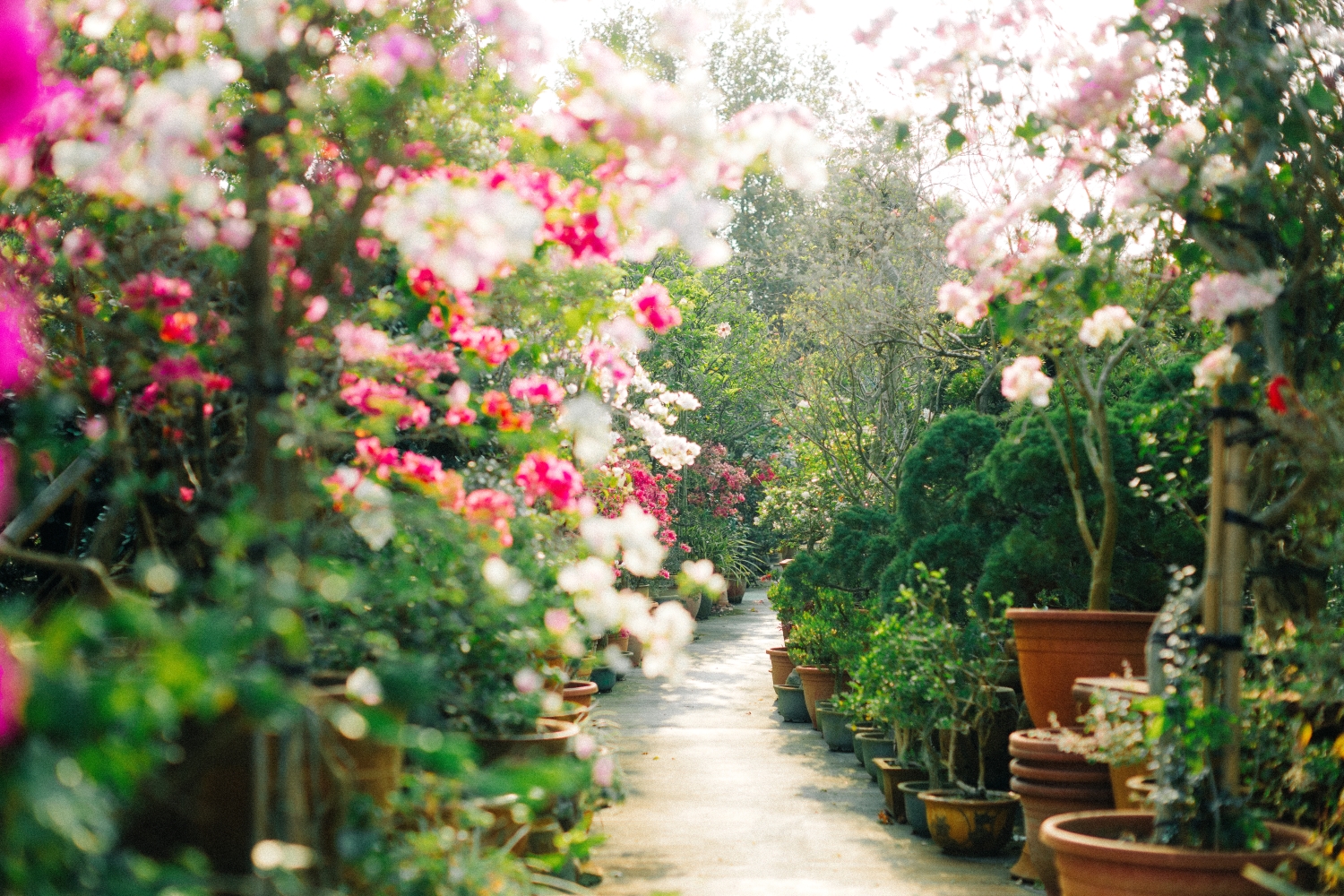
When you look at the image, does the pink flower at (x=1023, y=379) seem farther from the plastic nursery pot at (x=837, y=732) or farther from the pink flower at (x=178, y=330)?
the plastic nursery pot at (x=837, y=732)

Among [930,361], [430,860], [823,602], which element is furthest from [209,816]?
[930,361]

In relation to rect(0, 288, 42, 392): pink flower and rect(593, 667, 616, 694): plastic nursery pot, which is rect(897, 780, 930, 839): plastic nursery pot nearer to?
rect(0, 288, 42, 392): pink flower

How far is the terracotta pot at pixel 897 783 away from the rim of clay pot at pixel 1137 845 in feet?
7.95

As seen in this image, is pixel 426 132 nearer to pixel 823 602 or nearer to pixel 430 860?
pixel 430 860

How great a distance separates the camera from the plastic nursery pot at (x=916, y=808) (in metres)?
4.92

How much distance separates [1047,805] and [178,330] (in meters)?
3.20

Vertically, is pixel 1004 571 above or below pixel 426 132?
below

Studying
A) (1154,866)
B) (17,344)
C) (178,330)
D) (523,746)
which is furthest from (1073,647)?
(17,344)

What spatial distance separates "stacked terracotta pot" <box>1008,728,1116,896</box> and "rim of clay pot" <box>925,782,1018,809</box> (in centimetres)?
52

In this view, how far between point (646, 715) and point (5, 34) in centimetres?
749

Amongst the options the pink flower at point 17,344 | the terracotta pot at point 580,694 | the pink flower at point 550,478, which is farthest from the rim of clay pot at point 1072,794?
the pink flower at point 17,344

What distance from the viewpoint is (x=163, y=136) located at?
139 cm

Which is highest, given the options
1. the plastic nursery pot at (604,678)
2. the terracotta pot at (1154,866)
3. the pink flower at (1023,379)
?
the pink flower at (1023,379)

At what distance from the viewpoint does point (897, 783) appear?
206 inches
